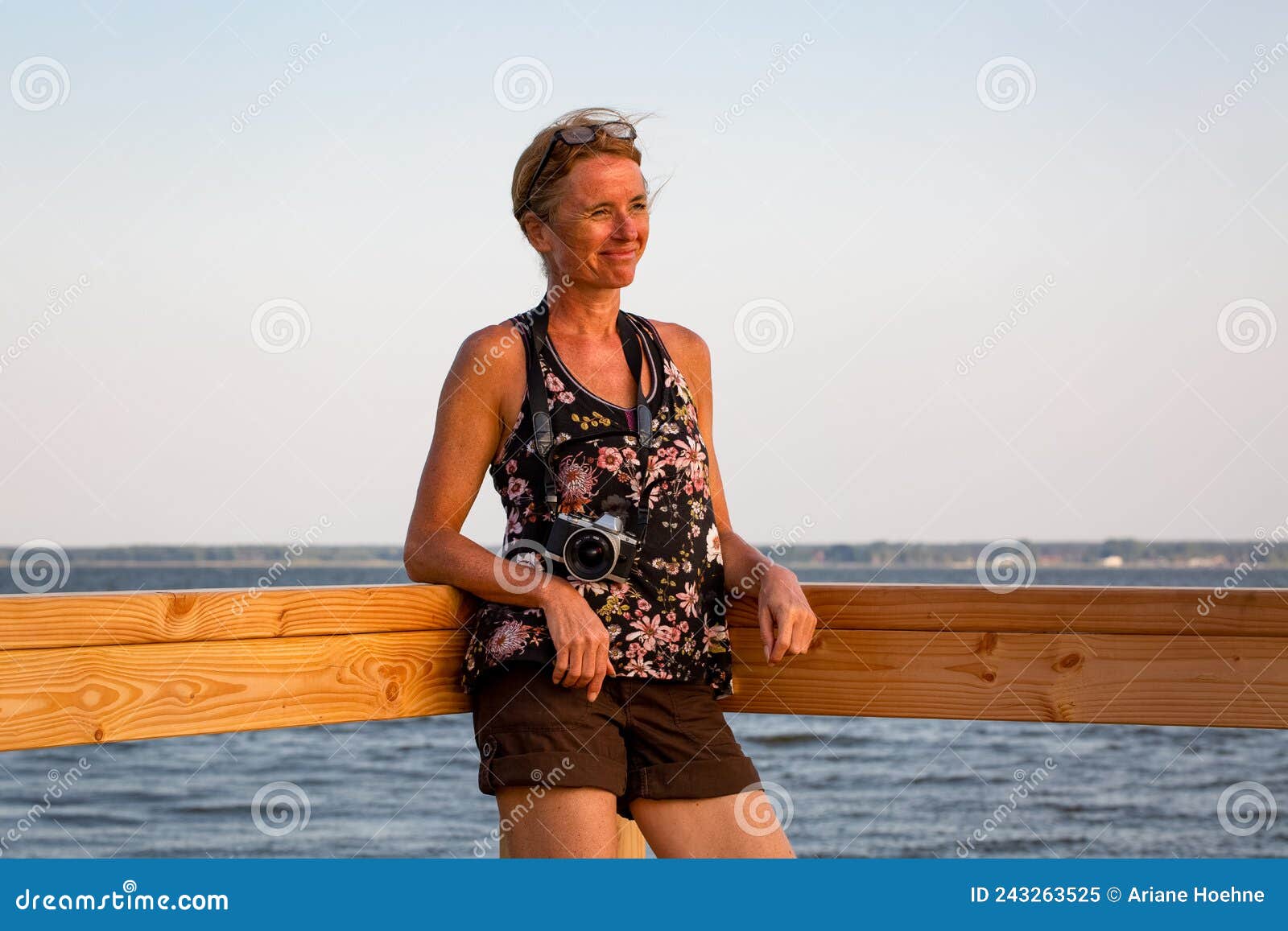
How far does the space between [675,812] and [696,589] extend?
1.29ft

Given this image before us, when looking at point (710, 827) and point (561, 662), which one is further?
point (710, 827)

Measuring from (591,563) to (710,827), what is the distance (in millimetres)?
513

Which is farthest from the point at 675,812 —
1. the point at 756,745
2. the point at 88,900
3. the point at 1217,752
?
the point at 1217,752

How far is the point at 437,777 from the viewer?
19.5m

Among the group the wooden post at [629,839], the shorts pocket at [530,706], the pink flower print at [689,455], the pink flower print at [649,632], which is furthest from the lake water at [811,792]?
the shorts pocket at [530,706]

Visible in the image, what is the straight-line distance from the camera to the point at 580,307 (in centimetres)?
247

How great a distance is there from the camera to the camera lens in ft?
7.36

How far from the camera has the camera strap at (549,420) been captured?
2314mm

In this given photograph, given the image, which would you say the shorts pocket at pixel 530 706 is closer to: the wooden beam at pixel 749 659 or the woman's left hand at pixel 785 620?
the wooden beam at pixel 749 659

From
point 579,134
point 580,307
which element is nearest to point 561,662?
point 580,307

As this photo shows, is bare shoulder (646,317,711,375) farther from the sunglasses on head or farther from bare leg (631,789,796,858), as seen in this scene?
bare leg (631,789,796,858)

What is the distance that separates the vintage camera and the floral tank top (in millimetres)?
41

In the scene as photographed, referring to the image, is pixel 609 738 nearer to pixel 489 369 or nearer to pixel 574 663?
pixel 574 663

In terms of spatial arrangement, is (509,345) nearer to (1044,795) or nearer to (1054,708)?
(1054,708)
